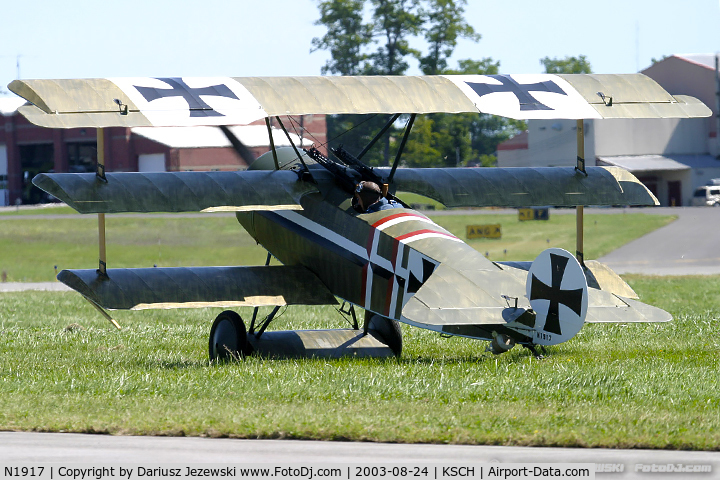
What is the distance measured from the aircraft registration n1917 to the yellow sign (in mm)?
32055

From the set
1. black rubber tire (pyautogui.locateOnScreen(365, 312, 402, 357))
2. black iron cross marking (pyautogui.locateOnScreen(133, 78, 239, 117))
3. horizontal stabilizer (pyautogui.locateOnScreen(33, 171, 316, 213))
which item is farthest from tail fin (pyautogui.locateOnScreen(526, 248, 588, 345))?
black iron cross marking (pyautogui.locateOnScreen(133, 78, 239, 117))

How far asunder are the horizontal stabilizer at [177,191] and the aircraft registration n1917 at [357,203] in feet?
0.07

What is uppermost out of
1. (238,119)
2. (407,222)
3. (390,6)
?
(390,6)

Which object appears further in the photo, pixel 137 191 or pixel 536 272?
pixel 137 191

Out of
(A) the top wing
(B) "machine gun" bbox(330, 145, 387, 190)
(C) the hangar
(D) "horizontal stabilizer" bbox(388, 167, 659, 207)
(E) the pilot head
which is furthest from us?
(C) the hangar

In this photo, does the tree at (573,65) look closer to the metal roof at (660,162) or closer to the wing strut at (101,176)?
the metal roof at (660,162)

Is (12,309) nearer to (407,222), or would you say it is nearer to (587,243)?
(407,222)

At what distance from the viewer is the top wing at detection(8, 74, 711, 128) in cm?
1103

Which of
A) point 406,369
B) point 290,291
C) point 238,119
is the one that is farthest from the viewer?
point 290,291

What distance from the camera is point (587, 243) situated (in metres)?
46.3

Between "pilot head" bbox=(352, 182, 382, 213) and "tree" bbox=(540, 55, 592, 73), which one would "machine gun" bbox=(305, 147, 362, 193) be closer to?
"pilot head" bbox=(352, 182, 382, 213)

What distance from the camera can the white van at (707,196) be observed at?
64812mm

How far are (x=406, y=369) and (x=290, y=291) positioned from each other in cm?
264

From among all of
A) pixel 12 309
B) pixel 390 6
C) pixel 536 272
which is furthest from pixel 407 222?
pixel 390 6
